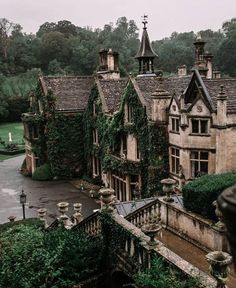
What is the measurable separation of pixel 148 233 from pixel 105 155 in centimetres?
2375

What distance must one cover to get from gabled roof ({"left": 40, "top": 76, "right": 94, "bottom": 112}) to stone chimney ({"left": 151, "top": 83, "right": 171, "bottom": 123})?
50.8 ft

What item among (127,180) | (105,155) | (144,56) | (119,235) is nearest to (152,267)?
(119,235)

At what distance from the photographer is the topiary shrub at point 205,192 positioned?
14023mm

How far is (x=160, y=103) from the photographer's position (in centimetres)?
2589

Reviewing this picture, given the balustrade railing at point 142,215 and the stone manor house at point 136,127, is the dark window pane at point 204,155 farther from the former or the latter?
the balustrade railing at point 142,215

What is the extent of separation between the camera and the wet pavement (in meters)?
30.3

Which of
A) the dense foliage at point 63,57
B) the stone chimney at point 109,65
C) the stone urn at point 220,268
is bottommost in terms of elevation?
the stone urn at point 220,268

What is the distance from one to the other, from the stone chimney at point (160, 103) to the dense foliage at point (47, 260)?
14.4 metres

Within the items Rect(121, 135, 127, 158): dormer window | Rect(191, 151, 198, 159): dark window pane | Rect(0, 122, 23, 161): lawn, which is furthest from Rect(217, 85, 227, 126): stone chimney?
Rect(0, 122, 23, 161): lawn

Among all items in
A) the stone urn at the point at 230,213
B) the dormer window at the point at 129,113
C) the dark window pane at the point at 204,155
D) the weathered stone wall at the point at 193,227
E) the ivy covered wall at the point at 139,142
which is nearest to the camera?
the stone urn at the point at 230,213

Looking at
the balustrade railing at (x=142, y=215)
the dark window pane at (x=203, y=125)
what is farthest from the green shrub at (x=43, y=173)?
the balustrade railing at (x=142, y=215)

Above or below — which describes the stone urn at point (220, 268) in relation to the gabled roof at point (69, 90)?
below

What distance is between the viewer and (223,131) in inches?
888

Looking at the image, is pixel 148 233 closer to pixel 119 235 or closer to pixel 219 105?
pixel 119 235
